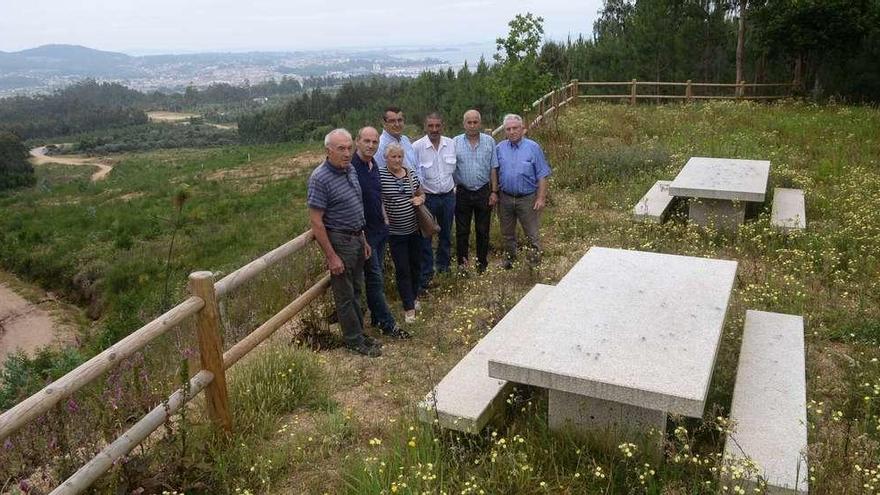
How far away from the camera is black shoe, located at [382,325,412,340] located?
5.41 m

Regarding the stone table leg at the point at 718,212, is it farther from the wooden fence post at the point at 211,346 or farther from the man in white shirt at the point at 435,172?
the wooden fence post at the point at 211,346

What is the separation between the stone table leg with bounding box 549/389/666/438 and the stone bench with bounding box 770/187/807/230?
466 centimetres

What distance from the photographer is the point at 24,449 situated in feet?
11.7

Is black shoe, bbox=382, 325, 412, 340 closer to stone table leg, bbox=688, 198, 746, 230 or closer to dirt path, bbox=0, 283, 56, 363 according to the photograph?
stone table leg, bbox=688, 198, 746, 230

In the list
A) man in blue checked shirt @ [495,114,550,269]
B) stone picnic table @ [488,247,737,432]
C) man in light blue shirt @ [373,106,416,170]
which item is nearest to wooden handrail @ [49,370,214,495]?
stone picnic table @ [488,247,737,432]

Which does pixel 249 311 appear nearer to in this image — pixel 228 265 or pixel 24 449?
pixel 24 449

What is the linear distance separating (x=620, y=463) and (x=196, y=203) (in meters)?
21.9

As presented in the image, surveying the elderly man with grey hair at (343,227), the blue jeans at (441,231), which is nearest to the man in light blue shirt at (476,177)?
the blue jeans at (441,231)

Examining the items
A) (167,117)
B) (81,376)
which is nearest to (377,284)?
(81,376)

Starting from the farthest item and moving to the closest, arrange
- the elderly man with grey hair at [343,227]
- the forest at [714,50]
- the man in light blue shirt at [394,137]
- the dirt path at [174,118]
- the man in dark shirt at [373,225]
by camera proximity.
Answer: the dirt path at [174,118] → the forest at [714,50] → the man in light blue shirt at [394,137] → the man in dark shirt at [373,225] → the elderly man with grey hair at [343,227]

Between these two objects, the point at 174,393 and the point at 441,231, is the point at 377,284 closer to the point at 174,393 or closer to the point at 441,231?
the point at 441,231

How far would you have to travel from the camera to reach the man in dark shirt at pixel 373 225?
4961mm

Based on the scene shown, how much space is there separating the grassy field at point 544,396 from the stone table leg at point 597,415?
0.26 ft

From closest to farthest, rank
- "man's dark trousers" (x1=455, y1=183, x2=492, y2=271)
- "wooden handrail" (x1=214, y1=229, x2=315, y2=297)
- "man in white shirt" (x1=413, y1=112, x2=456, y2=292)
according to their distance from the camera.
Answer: "wooden handrail" (x1=214, y1=229, x2=315, y2=297)
"man in white shirt" (x1=413, y1=112, x2=456, y2=292)
"man's dark trousers" (x1=455, y1=183, x2=492, y2=271)
